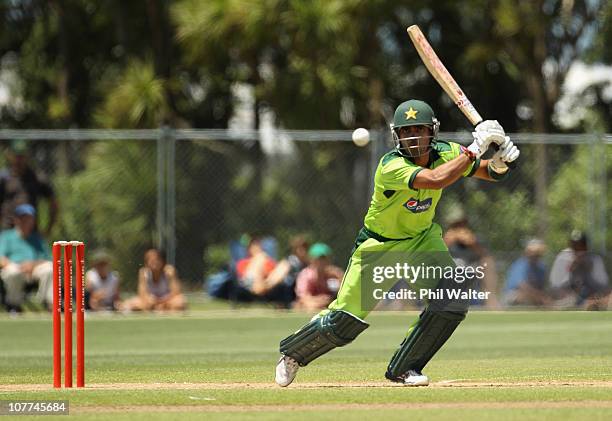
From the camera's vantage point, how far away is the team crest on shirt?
8992mm

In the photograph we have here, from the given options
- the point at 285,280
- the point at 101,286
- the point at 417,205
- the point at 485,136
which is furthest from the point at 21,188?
→ the point at 485,136

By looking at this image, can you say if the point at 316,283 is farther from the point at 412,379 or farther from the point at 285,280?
the point at 412,379

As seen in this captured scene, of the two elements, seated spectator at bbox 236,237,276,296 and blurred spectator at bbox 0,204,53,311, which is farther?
seated spectator at bbox 236,237,276,296

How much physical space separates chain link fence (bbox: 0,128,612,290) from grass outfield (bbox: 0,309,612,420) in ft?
5.84

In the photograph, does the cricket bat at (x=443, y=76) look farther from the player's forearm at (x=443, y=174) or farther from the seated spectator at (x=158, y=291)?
the seated spectator at (x=158, y=291)

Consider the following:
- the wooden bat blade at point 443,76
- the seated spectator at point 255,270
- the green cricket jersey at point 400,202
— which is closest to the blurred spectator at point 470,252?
the seated spectator at point 255,270

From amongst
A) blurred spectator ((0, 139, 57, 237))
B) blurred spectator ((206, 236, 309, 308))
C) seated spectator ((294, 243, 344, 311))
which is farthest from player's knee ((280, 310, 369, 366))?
blurred spectator ((0, 139, 57, 237))

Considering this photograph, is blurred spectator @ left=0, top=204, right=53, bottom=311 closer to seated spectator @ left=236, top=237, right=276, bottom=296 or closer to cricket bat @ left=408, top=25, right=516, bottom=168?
seated spectator @ left=236, top=237, right=276, bottom=296

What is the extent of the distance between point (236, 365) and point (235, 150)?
29.6 feet

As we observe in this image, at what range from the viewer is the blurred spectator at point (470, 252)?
1733 cm

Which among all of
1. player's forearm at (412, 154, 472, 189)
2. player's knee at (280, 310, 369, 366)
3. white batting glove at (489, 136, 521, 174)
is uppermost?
white batting glove at (489, 136, 521, 174)

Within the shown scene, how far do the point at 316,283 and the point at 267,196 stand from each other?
2.85 m

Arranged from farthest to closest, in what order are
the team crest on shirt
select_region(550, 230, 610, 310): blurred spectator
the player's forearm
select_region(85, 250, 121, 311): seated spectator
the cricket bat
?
1. select_region(85, 250, 121, 311): seated spectator
2. select_region(550, 230, 610, 310): blurred spectator
3. the cricket bat
4. the team crest on shirt
5. the player's forearm

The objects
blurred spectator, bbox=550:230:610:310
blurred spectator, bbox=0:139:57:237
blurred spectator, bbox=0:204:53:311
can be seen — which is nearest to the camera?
blurred spectator, bbox=0:204:53:311
